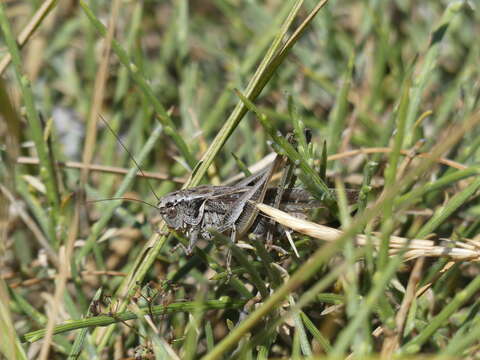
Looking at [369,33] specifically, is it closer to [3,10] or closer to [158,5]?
[158,5]

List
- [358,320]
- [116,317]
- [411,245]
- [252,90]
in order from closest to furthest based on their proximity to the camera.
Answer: [358,320], [116,317], [411,245], [252,90]

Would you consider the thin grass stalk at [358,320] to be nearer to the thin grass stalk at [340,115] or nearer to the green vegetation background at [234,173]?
the green vegetation background at [234,173]

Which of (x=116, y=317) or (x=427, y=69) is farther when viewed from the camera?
(x=427, y=69)

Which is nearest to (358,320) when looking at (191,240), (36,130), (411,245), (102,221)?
(411,245)

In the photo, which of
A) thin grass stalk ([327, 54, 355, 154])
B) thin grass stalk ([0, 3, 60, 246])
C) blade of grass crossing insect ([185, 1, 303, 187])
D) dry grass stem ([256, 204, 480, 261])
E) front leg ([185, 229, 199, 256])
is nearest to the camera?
dry grass stem ([256, 204, 480, 261])

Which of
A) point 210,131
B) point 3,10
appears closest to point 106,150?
point 210,131

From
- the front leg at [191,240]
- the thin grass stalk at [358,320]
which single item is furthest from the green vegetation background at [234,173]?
the front leg at [191,240]

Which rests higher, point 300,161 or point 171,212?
point 300,161

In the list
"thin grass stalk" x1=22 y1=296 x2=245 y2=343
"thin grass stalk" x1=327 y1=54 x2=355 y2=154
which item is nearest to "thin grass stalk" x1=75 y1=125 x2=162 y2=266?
"thin grass stalk" x1=22 y1=296 x2=245 y2=343

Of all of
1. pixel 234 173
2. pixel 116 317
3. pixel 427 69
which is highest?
pixel 427 69

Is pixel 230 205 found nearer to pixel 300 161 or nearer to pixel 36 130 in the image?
pixel 300 161

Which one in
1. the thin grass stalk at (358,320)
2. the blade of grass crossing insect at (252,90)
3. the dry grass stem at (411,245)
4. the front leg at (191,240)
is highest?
the blade of grass crossing insect at (252,90)

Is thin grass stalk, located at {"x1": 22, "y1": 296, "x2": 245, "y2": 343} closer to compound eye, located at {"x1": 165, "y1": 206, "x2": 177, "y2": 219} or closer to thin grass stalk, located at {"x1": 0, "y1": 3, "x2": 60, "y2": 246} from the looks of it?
compound eye, located at {"x1": 165, "y1": 206, "x2": 177, "y2": 219}
